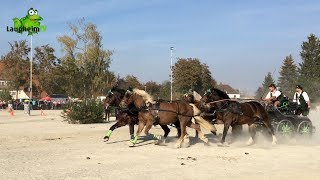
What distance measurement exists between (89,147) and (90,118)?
12899 mm

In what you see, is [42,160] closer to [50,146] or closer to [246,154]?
[50,146]

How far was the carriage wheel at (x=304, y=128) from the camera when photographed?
1623cm

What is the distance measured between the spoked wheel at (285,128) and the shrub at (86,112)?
13845 mm

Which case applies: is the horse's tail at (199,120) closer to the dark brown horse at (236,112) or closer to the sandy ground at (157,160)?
the dark brown horse at (236,112)

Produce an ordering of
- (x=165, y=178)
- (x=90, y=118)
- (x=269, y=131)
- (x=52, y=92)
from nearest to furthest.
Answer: (x=165, y=178) < (x=269, y=131) < (x=90, y=118) < (x=52, y=92)

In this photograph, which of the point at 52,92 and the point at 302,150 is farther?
the point at 52,92

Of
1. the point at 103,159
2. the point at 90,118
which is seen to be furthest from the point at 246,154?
the point at 90,118

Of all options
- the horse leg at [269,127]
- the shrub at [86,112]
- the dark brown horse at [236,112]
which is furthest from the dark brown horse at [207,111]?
the shrub at [86,112]

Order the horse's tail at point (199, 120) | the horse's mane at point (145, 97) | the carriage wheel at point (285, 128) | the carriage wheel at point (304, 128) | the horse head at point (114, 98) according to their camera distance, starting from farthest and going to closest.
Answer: the carriage wheel at point (304, 128) → the carriage wheel at point (285, 128) → the horse head at point (114, 98) → the horse's tail at point (199, 120) → the horse's mane at point (145, 97)

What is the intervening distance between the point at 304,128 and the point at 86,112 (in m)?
14.7

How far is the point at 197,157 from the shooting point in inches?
476

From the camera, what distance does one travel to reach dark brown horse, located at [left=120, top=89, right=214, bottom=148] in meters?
14.2

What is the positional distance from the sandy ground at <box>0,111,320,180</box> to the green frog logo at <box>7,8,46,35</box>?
37.9 metres

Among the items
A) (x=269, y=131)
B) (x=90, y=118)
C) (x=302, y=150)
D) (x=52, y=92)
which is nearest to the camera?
(x=302, y=150)
